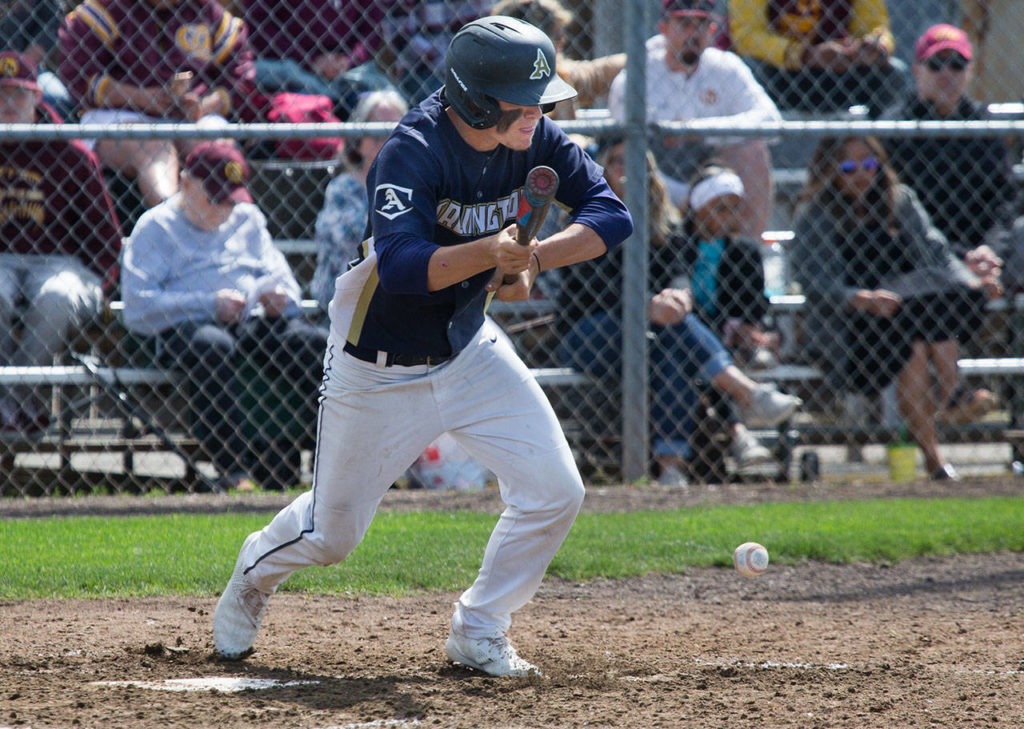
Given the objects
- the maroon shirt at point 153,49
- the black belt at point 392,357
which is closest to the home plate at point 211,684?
the black belt at point 392,357

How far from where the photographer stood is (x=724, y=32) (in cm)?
866

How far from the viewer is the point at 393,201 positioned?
3.16 m

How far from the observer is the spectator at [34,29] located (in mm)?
7223

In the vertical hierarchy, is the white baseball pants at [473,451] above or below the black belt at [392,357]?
below

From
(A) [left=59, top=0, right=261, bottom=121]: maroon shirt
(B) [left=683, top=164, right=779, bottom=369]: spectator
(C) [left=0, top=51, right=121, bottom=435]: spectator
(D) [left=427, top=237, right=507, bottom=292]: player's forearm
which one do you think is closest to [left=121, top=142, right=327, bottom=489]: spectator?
(C) [left=0, top=51, right=121, bottom=435]: spectator

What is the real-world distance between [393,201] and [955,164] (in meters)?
5.50

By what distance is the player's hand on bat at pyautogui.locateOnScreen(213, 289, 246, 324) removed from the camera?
21.1 ft

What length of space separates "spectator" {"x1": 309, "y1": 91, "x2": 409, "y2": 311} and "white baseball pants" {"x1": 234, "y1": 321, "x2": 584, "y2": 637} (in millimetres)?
3137

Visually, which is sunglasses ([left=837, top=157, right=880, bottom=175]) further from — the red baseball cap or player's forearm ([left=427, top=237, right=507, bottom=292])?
player's forearm ([left=427, top=237, right=507, bottom=292])

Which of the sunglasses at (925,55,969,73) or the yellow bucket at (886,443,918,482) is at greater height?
the sunglasses at (925,55,969,73)

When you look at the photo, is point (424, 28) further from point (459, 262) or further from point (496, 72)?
point (459, 262)

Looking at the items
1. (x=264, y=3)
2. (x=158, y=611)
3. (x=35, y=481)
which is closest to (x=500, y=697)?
(x=158, y=611)

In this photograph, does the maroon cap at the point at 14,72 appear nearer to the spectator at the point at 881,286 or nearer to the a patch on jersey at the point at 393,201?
the a patch on jersey at the point at 393,201

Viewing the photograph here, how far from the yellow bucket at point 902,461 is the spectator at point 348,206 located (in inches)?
144
